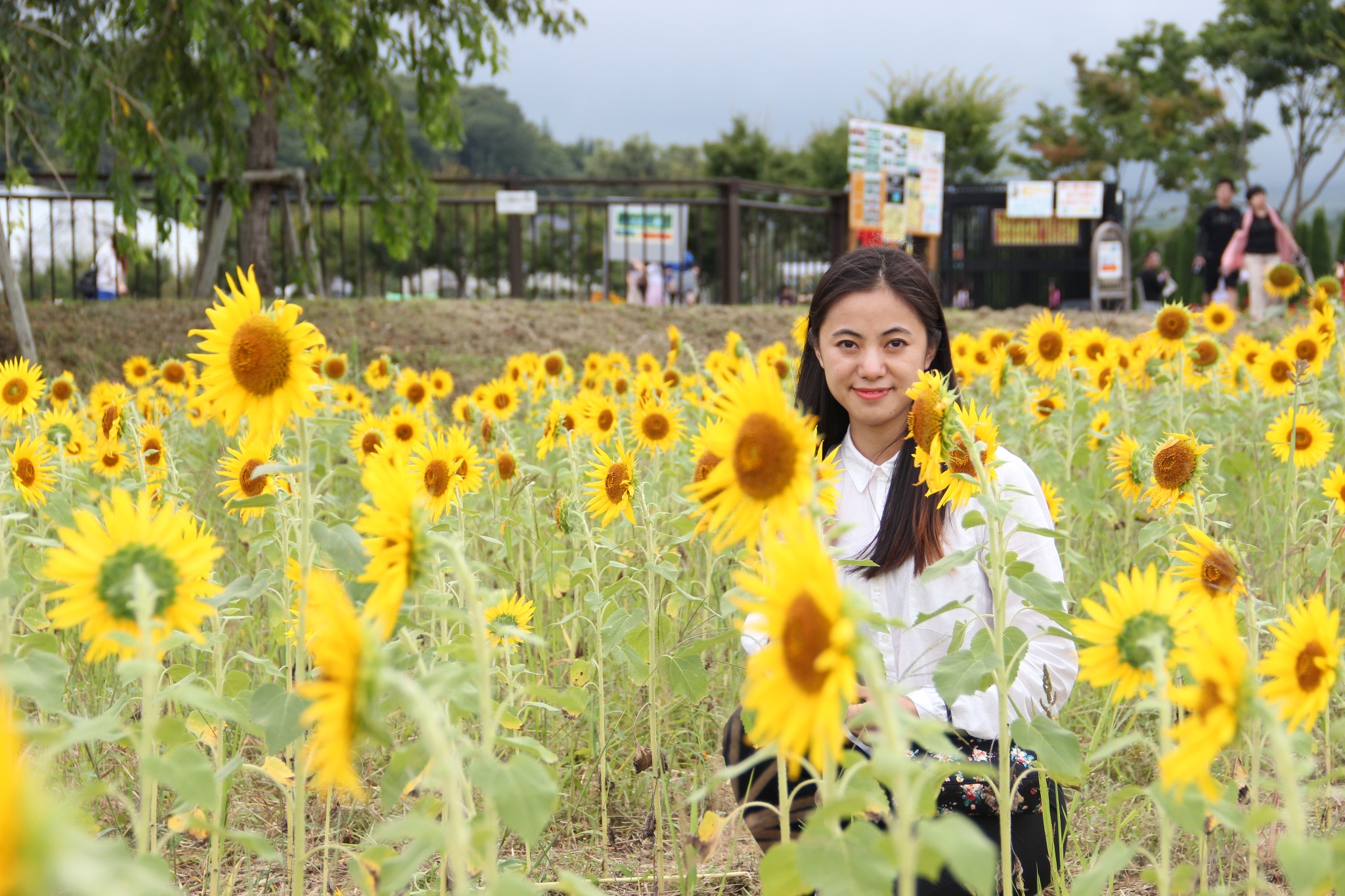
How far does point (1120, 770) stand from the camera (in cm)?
263

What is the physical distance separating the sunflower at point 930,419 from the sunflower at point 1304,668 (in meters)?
0.50

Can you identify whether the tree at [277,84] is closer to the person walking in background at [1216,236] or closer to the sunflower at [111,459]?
the sunflower at [111,459]

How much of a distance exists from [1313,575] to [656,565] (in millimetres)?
1891

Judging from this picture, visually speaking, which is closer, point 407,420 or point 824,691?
point 824,691

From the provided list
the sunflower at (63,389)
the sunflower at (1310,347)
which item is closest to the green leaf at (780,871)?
the sunflower at (1310,347)

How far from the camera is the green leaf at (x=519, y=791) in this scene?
100 cm

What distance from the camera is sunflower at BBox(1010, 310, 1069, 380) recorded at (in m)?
4.10

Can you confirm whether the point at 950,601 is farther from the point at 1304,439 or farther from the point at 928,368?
the point at 1304,439

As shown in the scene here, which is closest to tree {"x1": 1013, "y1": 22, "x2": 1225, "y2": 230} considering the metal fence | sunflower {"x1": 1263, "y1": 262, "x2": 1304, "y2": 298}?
the metal fence

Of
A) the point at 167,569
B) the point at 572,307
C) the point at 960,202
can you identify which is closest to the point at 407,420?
the point at 167,569

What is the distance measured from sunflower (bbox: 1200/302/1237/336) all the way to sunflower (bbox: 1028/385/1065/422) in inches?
51.9

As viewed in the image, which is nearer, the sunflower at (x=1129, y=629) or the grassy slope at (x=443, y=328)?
the sunflower at (x=1129, y=629)

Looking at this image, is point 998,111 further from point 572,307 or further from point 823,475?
point 823,475

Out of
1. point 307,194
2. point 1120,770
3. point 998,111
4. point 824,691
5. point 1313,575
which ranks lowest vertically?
point 1120,770
